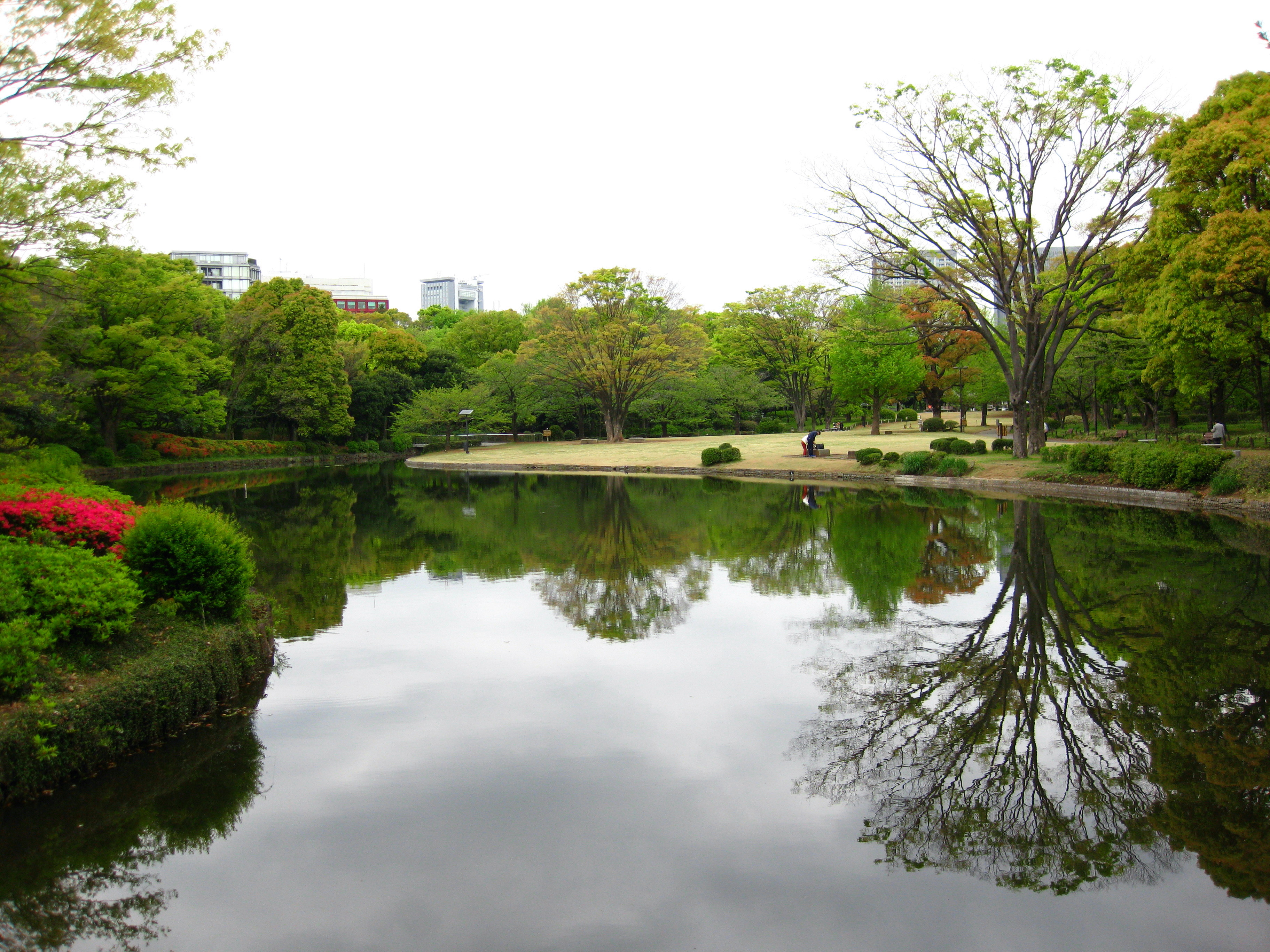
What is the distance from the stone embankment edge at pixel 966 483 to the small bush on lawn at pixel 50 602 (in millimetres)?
20870

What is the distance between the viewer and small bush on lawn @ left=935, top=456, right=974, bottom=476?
28.3 meters

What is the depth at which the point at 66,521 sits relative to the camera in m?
8.74

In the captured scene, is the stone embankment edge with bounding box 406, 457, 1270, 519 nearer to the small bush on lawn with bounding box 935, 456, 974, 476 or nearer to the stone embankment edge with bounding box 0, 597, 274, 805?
the small bush on lawn with bounding box 935, 456, 974, 476

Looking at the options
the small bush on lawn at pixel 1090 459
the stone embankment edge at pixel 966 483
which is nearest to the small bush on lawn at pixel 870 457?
the stone embankment edge at pixel 966 483

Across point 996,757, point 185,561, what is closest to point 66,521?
point 185,561

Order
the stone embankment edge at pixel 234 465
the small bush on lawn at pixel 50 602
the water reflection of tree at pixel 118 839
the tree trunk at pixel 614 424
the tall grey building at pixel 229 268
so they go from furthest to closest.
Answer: the tall grey building at pixel 229 268 → the tree trunk at pixel 614 424 → the stone embankment edge at pixel 234 465 → the small bush on lawn at pixel 50 602 → the water reflection of tree at pixel 118 839

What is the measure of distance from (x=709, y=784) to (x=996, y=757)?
7.23ft

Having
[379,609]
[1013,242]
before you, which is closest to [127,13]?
[379,609]

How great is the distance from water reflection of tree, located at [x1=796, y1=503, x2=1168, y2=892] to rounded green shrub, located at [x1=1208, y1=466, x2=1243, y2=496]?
12942mm

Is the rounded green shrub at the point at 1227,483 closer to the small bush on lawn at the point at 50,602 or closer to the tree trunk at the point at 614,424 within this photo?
the small bush on lawn at the point at 50,602

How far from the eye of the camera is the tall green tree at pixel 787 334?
56.8m

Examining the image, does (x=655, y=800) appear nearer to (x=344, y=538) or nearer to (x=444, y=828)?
(x=444, y=828)

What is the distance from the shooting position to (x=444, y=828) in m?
5.52

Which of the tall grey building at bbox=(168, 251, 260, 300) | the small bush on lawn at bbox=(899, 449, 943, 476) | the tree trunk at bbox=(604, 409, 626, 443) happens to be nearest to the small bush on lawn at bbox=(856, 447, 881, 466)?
the small bush on lawn at bbox=(899, 449, 943, 476)
